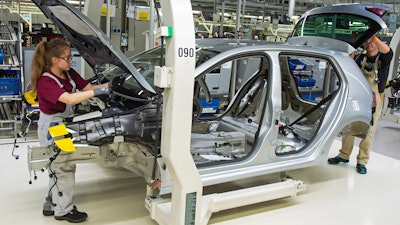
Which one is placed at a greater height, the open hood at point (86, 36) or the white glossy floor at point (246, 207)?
the open hood at point (86, 36)

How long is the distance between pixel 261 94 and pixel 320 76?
562 cm

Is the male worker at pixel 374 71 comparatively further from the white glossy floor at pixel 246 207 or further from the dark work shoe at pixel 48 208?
the dark work shoe at pixel 48 208

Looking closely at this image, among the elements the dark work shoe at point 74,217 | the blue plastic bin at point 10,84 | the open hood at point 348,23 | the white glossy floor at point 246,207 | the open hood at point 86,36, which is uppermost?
the open hood at point 348,23

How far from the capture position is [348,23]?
4.20 meters

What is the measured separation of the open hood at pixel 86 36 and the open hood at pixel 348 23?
2.47m

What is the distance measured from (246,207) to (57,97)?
6.37 feet

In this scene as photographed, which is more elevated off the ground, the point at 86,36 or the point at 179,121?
the point at 86,36

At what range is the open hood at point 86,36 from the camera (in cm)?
261

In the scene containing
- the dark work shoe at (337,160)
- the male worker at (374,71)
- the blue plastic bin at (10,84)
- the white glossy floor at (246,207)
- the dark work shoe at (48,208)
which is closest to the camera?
the dark work shoe at (48,208)

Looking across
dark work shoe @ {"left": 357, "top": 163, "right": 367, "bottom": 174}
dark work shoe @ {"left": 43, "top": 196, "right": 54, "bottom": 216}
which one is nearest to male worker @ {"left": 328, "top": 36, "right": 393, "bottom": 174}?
dark work shoe @ {"left": 357, "top": 163, "right": 367, "bottom": 174}

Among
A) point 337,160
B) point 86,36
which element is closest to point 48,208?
point 86,36

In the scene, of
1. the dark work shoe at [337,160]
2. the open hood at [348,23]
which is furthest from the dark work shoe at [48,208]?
the dark work shoe at [337,160]

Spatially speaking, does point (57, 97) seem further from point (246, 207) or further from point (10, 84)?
point (10, 84)

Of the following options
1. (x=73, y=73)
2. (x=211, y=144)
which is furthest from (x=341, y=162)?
(x=73, y=73)
